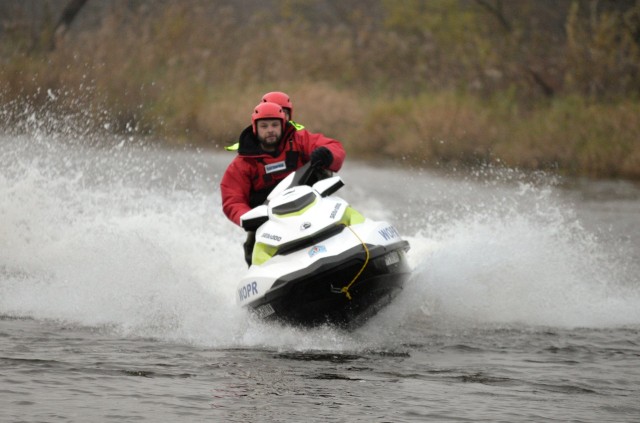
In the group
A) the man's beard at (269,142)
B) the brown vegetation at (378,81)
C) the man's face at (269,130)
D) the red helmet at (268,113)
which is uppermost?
the brown vegetation at (378,81)

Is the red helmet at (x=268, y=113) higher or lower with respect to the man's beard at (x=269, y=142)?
higher

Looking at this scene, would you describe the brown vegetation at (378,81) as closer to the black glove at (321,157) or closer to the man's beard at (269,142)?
the man's beard at (269,142)

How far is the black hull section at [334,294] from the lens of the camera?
7949 millimetres

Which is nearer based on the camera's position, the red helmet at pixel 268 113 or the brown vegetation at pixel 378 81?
the red helmet at pixel 268 113

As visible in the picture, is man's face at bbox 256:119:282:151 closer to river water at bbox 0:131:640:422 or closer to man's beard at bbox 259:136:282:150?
man's beard at bbox 259:136:282:150

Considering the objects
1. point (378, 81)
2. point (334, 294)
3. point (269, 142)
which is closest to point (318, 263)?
point (334, 294)

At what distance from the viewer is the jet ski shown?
797 cm

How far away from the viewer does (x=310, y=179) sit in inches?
356

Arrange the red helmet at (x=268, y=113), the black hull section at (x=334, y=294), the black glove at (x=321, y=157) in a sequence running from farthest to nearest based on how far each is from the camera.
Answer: the red helmet at (x=268, y=113), the black glove at (x=321, y=157), the black hull section at (x=334, y=294)

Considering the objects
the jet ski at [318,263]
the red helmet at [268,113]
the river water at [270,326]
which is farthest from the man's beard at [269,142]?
the river water at [270,326]

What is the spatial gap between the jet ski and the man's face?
0.60 meters

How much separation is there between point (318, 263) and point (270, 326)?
67 centimetres

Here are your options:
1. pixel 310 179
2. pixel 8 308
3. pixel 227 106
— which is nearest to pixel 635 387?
pixel 310 179

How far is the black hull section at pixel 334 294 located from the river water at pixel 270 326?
0.44 feet
